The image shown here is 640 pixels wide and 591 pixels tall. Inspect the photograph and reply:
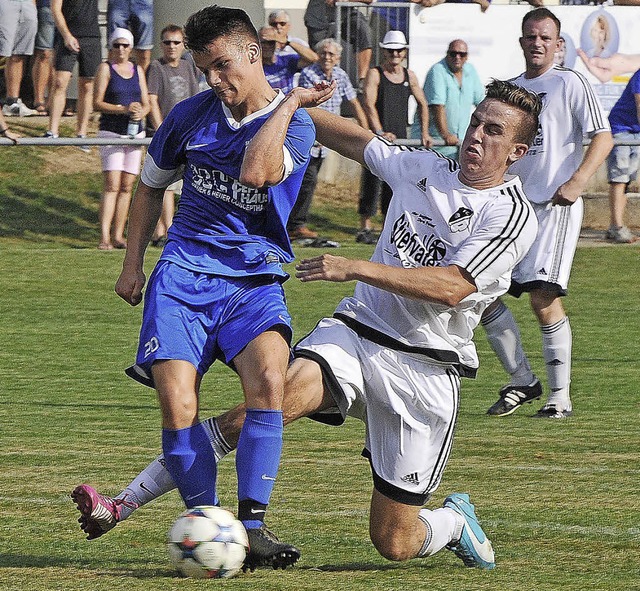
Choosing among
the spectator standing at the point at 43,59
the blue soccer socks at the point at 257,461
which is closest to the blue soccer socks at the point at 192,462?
the blue soccer socks at the point at 257,461

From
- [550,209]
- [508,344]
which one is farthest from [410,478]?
[550,209]

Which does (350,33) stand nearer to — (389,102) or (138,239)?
(389,102)

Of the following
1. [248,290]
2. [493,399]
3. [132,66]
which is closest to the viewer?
[248,290]

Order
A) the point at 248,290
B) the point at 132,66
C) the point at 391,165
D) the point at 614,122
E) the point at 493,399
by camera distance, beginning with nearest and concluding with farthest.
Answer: the point at 248,290 → the point at 391,165 → the point at 493,399 → the point at 132,66 → the point at 614,122

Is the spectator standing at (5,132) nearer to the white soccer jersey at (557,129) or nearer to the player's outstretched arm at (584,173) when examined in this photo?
the white soccer jersey at (557,129)

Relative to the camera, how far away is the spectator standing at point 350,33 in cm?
1590

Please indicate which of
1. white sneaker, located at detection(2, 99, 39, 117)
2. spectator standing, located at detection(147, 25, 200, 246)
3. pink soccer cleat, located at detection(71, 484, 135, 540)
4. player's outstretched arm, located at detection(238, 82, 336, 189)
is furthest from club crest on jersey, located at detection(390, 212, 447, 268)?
white sneaker, located at detection(2, 99, 39, 117)

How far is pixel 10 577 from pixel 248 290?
1.28 m

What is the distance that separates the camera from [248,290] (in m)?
5.07

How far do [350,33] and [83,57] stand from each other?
3.18 meters

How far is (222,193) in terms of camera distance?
5113 mm

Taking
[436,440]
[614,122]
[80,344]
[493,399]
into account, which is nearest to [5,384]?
[80,344]

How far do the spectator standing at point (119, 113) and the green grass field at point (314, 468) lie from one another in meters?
1.18

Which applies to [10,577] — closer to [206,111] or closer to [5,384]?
[206,111]
